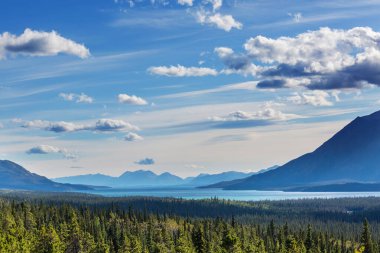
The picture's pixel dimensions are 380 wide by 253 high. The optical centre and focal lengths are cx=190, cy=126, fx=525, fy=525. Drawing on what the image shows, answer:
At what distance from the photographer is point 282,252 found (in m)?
170

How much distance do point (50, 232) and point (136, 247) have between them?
85.2 ft

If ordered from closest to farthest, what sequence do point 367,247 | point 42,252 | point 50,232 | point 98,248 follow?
point 42,252, point 50,232, point 367,247, point 98,248

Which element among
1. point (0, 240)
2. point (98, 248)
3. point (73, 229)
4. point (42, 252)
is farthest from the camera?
point (73, 229)

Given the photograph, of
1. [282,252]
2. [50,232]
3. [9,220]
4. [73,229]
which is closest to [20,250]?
[50,232]

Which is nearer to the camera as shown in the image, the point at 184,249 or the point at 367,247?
the point at 184,249

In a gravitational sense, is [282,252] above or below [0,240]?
A: below

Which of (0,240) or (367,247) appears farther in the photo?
(367,247)

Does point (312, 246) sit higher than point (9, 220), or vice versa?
point (9, 220)

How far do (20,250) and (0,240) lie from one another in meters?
9.30

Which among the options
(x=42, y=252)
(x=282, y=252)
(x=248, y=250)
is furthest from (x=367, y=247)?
(x=42, y=252)

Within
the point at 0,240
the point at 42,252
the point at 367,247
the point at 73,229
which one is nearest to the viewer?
the point at 0,240

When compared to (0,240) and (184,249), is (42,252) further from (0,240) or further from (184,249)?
(184,249)

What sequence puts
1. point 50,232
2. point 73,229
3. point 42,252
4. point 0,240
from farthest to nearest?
1. point 73,229
2. point 50,232
3. point 42,252
4. point 0,240

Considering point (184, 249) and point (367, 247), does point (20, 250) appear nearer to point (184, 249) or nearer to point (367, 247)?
point (184, 249)
